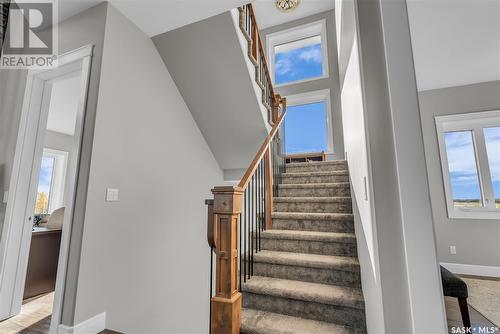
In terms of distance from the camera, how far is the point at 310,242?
2.51 metres

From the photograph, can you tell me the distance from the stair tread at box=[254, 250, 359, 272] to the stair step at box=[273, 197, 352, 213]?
65 cm

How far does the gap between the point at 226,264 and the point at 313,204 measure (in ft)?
5.18

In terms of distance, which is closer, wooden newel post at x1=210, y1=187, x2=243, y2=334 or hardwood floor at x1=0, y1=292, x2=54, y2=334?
wooden newel post at x1=210, y1=187, x2=243, y2=334

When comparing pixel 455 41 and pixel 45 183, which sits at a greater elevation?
pixel 455 41

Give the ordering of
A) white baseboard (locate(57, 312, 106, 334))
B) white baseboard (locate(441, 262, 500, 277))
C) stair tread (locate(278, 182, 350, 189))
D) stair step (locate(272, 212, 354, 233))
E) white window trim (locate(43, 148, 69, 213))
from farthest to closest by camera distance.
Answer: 1. white window trim (locate(43, 148, 69, 213))
2. white baseboard (locate(441, 262, 500, 277))
3. stair tread (locate(278, 182, 350, 189))
4. stair step (locate(272, 212, 354, 233))
5. white baseboard (locate(57, 312, 106, 334))

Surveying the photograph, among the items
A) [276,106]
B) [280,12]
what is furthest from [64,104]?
[280,12]

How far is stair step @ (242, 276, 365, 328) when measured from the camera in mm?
1845

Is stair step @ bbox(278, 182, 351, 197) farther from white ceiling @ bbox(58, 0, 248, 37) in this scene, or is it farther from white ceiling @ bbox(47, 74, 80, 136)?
white ceiling @ bbox(47, 74, 80, 136)

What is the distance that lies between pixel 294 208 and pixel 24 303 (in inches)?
130

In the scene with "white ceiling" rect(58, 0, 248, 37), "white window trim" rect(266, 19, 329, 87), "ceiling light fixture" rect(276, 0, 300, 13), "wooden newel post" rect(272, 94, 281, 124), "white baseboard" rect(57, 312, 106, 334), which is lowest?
"white baseboard" rect(57, 312, 106, 334)

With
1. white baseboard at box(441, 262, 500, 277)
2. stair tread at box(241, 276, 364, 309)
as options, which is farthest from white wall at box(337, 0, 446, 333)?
white baseboard at box(441, 262, 500, 277)

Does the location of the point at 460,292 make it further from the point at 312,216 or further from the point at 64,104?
the point at 64,104
